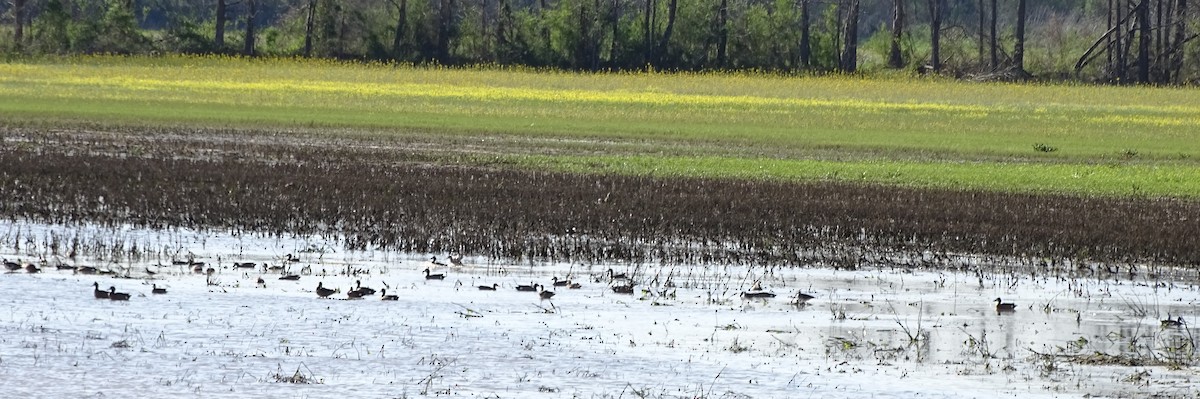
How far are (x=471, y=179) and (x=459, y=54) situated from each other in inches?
1965

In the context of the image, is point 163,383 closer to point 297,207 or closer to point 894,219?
point 297,207

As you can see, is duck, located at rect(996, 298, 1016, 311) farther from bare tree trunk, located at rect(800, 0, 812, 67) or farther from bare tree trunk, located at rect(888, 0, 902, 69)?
Result: bare tree trunk, located at rect(800, 0, 812, 67)

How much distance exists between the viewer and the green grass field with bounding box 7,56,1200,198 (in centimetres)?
2588

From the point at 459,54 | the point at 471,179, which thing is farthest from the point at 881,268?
the point at 459,54

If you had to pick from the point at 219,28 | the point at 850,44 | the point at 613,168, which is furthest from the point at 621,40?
the point at 613,168

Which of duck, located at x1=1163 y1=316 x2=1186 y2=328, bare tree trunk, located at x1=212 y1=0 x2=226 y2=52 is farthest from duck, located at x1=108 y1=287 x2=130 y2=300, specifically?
bare tree trunk, located at x1=212 y1=0 x2=226 y2=52

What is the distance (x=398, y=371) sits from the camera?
355 inches

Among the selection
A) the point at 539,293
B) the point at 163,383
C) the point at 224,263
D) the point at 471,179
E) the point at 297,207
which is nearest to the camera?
the point at 163,383

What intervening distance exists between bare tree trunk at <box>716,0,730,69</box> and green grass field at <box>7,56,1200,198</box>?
29.1ft

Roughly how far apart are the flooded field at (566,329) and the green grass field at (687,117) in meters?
10.5

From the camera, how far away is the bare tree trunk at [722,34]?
72000 millimetres

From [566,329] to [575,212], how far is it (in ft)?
22.5

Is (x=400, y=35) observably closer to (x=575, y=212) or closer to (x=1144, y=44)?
(x=1144, y=44)

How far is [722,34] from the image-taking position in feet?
237
